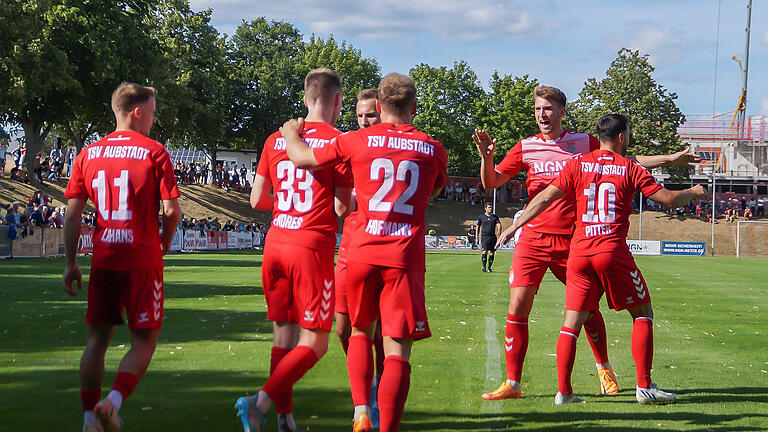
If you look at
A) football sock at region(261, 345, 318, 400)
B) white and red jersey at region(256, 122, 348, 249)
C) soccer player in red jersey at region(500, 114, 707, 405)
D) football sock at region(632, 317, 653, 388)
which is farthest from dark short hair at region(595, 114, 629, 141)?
football sock at region(261, 345, 318, 400)

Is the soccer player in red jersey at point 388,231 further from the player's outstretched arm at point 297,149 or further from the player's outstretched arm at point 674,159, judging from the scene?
the player's outstretched arm at point 674,159

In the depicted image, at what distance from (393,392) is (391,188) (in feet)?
3.95

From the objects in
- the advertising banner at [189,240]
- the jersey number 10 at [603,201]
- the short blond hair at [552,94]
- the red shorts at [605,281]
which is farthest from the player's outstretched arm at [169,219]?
the advertising banner at [189,240]

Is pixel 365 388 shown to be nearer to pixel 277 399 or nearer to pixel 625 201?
pixel 277 399

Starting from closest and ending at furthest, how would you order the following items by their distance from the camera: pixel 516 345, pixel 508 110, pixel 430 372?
pixel 516 345
pixel 430 372
pixel 508 110

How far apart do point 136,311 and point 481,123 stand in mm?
82799

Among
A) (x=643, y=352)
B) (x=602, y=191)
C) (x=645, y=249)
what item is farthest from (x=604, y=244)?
(x=645, y=249)

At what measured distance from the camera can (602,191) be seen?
6.82 m

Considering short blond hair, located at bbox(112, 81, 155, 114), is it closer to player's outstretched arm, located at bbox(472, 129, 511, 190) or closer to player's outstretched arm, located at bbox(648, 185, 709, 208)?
player's outstretched arm, located at bbox(472, 129, 511, 190)

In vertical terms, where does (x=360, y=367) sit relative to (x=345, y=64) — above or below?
below

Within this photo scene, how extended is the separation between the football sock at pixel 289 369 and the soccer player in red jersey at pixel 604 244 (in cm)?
232

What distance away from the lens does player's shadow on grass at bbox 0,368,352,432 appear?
579cm

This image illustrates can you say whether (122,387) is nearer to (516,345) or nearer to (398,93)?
(398,93)

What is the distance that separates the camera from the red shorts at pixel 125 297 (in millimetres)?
5277
